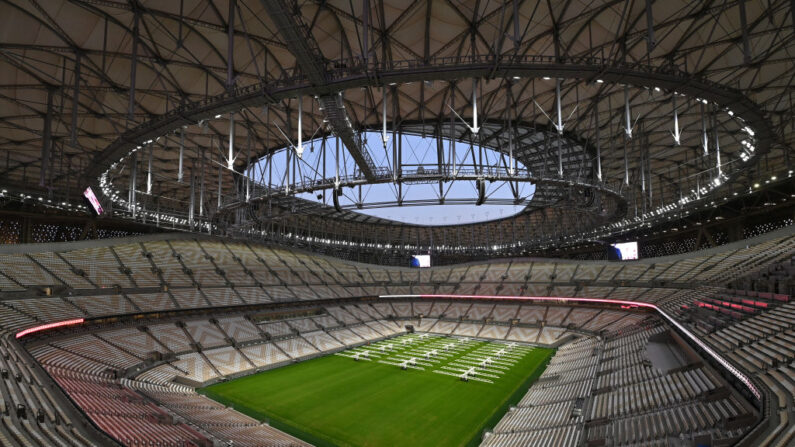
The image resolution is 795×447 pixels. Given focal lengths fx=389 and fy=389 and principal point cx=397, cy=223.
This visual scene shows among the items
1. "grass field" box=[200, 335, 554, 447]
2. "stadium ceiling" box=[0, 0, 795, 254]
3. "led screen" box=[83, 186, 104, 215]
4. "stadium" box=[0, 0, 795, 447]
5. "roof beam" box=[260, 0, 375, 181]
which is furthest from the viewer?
"led screen" box=[83, 186, 104, 215]

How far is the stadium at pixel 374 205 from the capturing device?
14.9 metres

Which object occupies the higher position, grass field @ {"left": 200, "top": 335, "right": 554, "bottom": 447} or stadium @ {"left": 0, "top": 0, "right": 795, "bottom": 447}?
stadium @ {"left": 0, "top": 0, "right": 795, "bottom": 447}

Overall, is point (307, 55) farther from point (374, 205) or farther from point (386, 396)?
point (386, 396)

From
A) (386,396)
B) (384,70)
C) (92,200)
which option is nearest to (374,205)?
(386,396)

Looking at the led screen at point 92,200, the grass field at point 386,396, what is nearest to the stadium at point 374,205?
the led screen at point 92,200

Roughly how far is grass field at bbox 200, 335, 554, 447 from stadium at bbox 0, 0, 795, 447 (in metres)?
0.24

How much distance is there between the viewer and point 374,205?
3070 cm

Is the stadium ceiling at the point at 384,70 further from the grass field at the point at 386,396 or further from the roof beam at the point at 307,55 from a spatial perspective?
the grass field at the point at 386,396

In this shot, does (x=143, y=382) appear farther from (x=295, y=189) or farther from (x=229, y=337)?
(x=295, y=189)

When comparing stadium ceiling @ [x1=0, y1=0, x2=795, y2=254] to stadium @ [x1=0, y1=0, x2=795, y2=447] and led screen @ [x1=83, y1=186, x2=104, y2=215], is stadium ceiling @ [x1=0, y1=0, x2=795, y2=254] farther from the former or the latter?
led screen @ [x1=83, y1=186, x2=104, y2=215]

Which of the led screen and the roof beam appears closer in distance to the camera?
the roof beam

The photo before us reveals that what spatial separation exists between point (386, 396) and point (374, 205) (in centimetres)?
1381

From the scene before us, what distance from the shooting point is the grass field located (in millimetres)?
20016

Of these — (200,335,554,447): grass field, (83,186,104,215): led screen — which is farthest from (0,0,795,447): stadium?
(200,335,554,447): grass field
